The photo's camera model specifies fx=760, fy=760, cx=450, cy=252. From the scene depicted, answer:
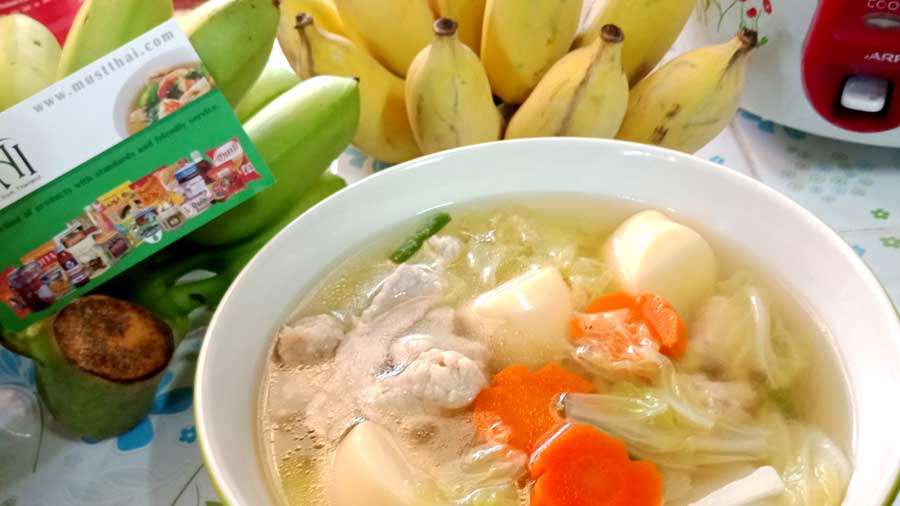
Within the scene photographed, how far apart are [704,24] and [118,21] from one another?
0.72 metres

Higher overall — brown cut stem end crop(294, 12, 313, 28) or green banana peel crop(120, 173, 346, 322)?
brown cut stem end crop(294, 12, 313, 28)

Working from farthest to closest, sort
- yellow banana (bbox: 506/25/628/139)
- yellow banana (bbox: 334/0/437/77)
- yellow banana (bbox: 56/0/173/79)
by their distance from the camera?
1. yellow banana (bbox: 334/0/437/77)
2. yellow banana (bbox: 506/25/628/139)
3. yellow banana (bbox: 56/0/173/79)

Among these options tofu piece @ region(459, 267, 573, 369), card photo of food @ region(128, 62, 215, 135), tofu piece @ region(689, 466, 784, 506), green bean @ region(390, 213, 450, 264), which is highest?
card photo of food @ region(128, 62, 215, 135)

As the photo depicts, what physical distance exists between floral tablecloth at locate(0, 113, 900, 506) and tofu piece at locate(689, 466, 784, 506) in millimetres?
386

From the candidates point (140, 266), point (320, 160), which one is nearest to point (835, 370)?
point (320, 160)

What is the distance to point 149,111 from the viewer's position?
2.12 feet

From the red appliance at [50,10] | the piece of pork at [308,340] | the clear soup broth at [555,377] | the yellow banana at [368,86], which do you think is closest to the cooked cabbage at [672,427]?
the clear soup broth at [555,377]

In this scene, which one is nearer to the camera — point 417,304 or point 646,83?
point 417,304

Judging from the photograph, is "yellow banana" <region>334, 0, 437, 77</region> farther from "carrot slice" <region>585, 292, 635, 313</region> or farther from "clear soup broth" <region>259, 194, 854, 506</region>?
"carrot slice" <region>585, 292, 635, 313</region>

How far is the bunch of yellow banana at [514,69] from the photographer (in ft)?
2.64

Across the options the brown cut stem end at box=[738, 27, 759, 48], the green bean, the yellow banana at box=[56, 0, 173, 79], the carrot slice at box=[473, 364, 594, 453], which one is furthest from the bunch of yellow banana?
the carrot slice at box=[473, 364, 594, 453]

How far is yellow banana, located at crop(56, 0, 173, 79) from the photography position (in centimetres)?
A: 67

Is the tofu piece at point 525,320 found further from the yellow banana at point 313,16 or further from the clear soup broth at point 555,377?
the yellow banana at point 313,16

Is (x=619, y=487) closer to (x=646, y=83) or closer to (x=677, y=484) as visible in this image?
(x=677, y=484)
